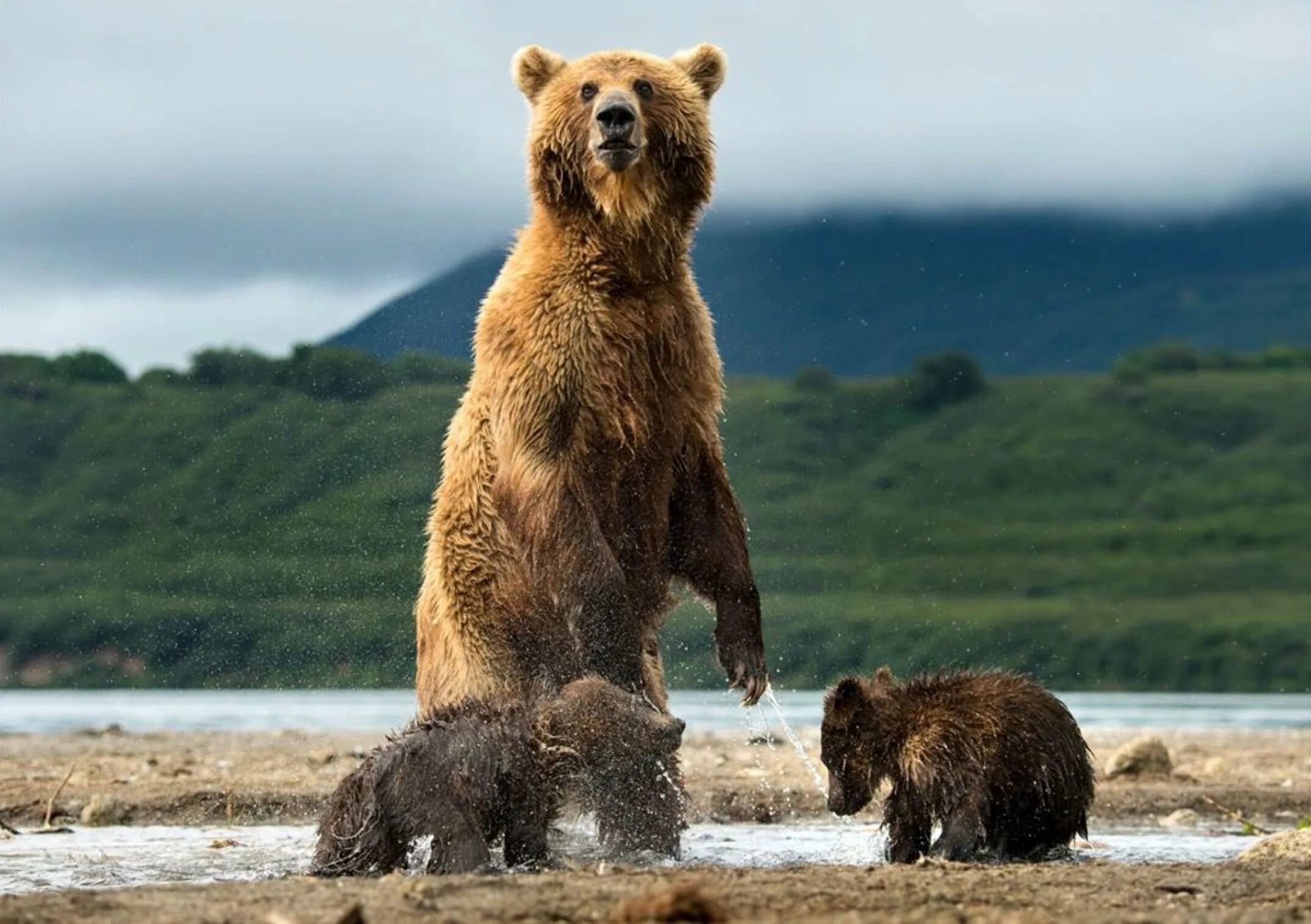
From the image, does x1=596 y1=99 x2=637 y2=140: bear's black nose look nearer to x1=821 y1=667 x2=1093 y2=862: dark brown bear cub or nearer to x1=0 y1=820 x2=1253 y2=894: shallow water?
x1=821 y1=667 x2=1093 y2=862: dark brown bear cub

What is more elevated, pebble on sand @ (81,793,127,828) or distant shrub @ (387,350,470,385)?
distant shrub @ (387,350,470,385)

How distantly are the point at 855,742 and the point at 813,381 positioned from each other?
96.1 metres

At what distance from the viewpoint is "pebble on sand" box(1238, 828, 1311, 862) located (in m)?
8.70

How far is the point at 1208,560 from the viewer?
10106 centimetres

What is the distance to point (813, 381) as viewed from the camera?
4163 inches

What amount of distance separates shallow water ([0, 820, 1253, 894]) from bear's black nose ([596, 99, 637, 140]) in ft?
10.2

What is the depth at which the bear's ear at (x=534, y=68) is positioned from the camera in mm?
9984

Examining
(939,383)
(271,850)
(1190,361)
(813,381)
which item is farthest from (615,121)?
(1190,361)

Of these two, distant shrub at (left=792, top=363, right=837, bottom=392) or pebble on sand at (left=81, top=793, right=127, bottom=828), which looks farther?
distant shrub at (left=792, top=363, right=837, bottom=392)

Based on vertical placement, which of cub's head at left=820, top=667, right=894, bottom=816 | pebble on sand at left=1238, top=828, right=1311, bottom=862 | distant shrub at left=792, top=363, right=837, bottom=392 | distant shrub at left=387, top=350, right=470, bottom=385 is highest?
distant shrub at left=792, top=363, right=837, bottom=392

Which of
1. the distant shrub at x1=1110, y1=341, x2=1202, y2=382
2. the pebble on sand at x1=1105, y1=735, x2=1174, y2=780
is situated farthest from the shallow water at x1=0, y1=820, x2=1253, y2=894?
the distant shrub at x1=1110, y1=341, x2=1202, y2=382

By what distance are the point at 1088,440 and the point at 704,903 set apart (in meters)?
103

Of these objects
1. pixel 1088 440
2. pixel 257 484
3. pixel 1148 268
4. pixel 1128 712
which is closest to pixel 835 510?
pixel 1088 440

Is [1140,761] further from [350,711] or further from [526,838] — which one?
[350,711]
